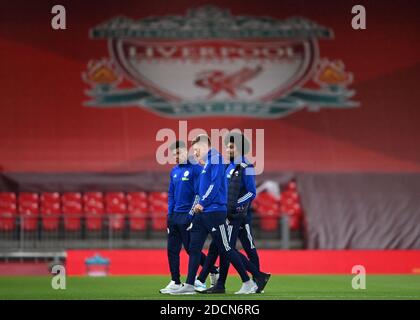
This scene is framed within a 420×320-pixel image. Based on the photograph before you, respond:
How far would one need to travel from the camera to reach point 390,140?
27.4m

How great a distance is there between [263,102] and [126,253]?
7.24 meters

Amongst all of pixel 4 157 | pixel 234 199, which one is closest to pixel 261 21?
pixel 4 157

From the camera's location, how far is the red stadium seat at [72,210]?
2402 cm

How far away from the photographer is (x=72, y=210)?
2498cm

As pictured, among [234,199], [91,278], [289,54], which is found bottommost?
[91,278]

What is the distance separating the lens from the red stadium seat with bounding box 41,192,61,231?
23922mm

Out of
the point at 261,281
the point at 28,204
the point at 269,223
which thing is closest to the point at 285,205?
the point at 269,223

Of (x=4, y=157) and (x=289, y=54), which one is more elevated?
(x=289, y=54)

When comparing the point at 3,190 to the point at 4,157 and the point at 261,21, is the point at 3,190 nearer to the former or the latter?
the point at 4,157

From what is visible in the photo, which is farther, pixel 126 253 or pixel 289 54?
pixel 289 54
